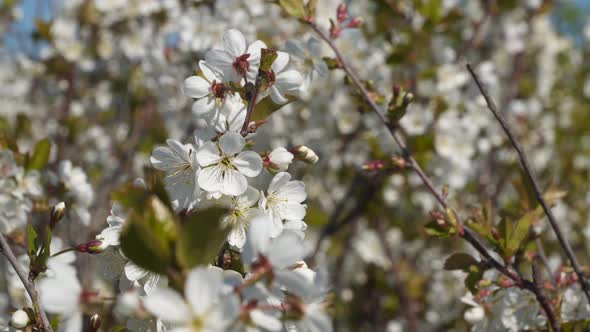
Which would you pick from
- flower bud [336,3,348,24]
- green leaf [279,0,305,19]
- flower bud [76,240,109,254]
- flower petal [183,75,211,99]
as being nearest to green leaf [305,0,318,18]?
green leaf [279,0,305,19]

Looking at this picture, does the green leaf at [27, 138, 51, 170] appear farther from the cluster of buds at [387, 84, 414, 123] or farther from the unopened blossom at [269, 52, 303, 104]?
the cluster of buds at [387, 84, 414, 123]

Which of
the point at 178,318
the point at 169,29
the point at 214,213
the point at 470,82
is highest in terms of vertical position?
the point at 214,213

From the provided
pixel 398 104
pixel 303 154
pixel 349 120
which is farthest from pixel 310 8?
pixel 349 120

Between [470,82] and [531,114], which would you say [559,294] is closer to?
[470,82]

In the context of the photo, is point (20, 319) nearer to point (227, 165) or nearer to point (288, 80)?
point (227, 165)

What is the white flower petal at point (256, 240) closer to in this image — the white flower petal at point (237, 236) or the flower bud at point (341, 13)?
the white flower petal at point (237, 236)

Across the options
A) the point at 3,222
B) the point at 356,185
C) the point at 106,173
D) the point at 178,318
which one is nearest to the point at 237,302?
the point at 178,318
